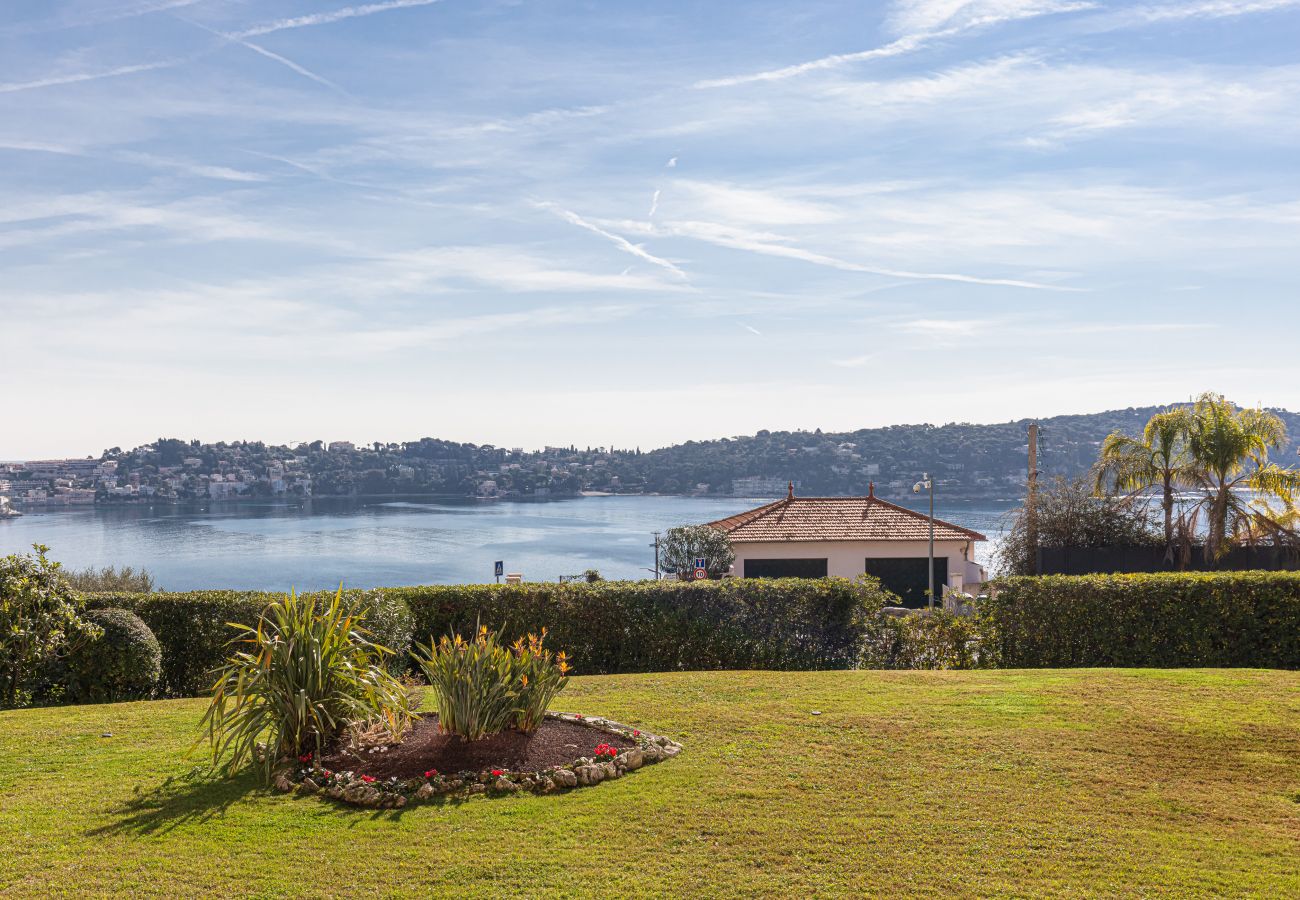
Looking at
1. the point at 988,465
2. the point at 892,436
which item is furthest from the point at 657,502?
the point at 988,465

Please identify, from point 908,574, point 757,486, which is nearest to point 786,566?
point 908,574

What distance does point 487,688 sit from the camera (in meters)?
7.99

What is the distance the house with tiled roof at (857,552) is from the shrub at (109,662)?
64.2ft

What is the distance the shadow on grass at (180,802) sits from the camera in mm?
6652

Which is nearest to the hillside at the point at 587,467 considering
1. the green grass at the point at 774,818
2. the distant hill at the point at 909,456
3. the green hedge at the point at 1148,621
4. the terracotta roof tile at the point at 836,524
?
the distant hill at the point at 909,456

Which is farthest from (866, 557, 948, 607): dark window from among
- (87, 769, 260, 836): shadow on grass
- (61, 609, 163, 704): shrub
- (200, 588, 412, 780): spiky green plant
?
(87, 769, 260, 836): shadow on grass

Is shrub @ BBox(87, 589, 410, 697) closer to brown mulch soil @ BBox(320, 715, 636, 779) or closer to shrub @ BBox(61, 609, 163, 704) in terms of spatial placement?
shrub @ BBox(61, 609, 163, 704)

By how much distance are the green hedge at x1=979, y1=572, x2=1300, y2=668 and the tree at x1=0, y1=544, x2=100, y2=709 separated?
12.4 meters

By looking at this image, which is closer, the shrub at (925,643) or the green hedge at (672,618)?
the green hedge at (672,618)

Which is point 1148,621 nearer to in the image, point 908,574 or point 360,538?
point 908,574

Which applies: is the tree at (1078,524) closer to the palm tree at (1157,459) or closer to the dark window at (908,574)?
the palm tree at (1157,459)

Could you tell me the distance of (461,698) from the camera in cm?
795

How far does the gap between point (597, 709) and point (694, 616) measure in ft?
15.3

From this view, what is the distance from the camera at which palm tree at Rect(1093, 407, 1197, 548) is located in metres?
24.4
